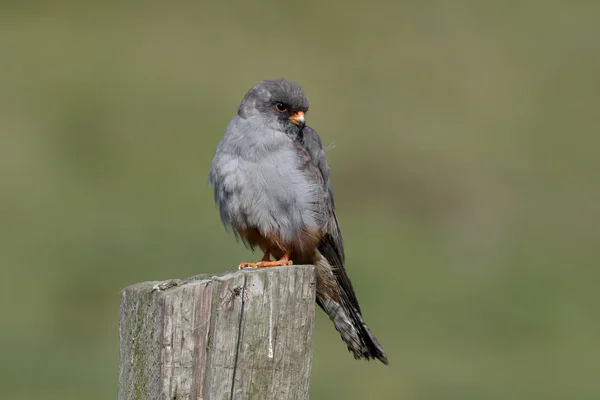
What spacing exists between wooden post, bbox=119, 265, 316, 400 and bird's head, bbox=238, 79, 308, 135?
2253 millimetres

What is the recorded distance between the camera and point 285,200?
5.99 meters

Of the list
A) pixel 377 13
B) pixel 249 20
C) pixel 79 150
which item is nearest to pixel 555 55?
pixel 377 13

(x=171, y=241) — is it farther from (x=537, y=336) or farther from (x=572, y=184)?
(x=572, y=184)

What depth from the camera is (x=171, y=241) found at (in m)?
14.5

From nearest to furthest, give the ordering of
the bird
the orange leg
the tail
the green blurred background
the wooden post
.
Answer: the wooden post < the orange leg < the tail < the bird < the green blurred background

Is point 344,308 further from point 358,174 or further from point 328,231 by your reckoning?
point 358,174

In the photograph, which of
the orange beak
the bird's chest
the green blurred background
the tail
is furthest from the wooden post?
the green blurred background

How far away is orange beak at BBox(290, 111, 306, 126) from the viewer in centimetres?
636

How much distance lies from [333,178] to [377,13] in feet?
24.4

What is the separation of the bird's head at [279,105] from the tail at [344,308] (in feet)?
2.64

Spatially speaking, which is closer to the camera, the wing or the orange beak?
the wing

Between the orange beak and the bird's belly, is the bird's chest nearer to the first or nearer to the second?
the bird's belly

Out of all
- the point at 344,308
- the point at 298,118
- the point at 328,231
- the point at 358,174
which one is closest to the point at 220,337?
the point at 344,308

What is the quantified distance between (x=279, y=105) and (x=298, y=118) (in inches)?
5.3
